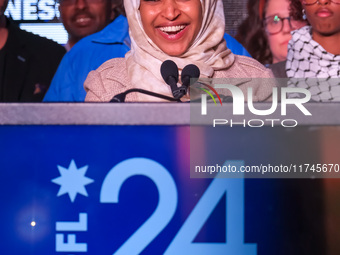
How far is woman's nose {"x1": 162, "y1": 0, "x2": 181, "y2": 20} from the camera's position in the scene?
184 centimetres

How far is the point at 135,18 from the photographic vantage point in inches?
76.7

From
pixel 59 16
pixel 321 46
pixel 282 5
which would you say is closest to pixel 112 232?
pixel 321 46

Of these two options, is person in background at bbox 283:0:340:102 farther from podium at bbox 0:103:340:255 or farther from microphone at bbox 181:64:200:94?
podium at bbox 0:103:340:255

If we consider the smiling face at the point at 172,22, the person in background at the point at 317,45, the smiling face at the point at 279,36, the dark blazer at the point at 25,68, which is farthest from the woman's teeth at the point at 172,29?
the smiling face at the point at 279,36

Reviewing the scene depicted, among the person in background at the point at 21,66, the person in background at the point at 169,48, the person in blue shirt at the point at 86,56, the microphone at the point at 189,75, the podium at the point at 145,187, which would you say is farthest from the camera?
the person in background at the point at 21,66

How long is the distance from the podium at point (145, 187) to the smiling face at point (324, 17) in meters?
1.34

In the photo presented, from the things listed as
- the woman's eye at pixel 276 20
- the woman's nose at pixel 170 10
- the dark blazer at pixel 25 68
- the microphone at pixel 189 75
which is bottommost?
the microphone at pixel 189 75

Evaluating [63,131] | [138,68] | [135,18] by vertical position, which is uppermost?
[135,18]

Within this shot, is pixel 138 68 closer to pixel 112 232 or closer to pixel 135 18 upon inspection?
pixel 135 18

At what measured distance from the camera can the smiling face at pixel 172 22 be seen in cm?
185

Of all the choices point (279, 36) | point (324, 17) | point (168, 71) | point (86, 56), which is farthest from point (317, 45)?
point (168, 71)

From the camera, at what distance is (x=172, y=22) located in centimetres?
185

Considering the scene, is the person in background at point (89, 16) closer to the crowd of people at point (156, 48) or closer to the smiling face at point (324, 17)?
the crowd of people at point (156, 48)

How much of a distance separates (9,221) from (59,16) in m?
2.01
